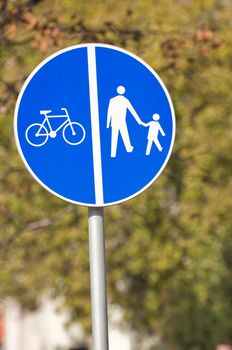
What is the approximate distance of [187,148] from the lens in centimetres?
2089

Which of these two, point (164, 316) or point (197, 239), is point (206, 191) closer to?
point (197, 239)

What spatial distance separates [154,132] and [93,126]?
0.97ft

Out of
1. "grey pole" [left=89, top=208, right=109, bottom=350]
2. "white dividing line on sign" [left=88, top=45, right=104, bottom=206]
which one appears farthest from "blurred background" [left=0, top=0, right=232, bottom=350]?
"grey pole" [left=89, top=208, right=109, bottom=350]

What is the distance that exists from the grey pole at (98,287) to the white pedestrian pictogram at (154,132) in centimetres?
49

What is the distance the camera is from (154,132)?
21.9ft

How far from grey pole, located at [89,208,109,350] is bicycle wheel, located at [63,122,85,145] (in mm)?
411

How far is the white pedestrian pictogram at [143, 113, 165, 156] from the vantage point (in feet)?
21.8

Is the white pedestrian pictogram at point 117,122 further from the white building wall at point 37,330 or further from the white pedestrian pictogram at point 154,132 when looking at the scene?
the white building wall at point 37,330

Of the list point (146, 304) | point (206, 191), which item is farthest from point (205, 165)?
point (146, 304)

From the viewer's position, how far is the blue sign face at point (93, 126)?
A: 6570 millimetres

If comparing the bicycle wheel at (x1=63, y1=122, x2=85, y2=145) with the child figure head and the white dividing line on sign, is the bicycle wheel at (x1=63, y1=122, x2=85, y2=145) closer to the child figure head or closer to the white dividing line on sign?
the white dividing line on sign

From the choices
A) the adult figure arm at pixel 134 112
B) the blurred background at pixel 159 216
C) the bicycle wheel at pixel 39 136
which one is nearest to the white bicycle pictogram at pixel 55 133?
the bicycle wheel at pixel 39 136

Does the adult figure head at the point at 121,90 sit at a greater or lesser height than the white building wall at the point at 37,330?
lesser

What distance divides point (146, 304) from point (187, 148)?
4.34 meters
